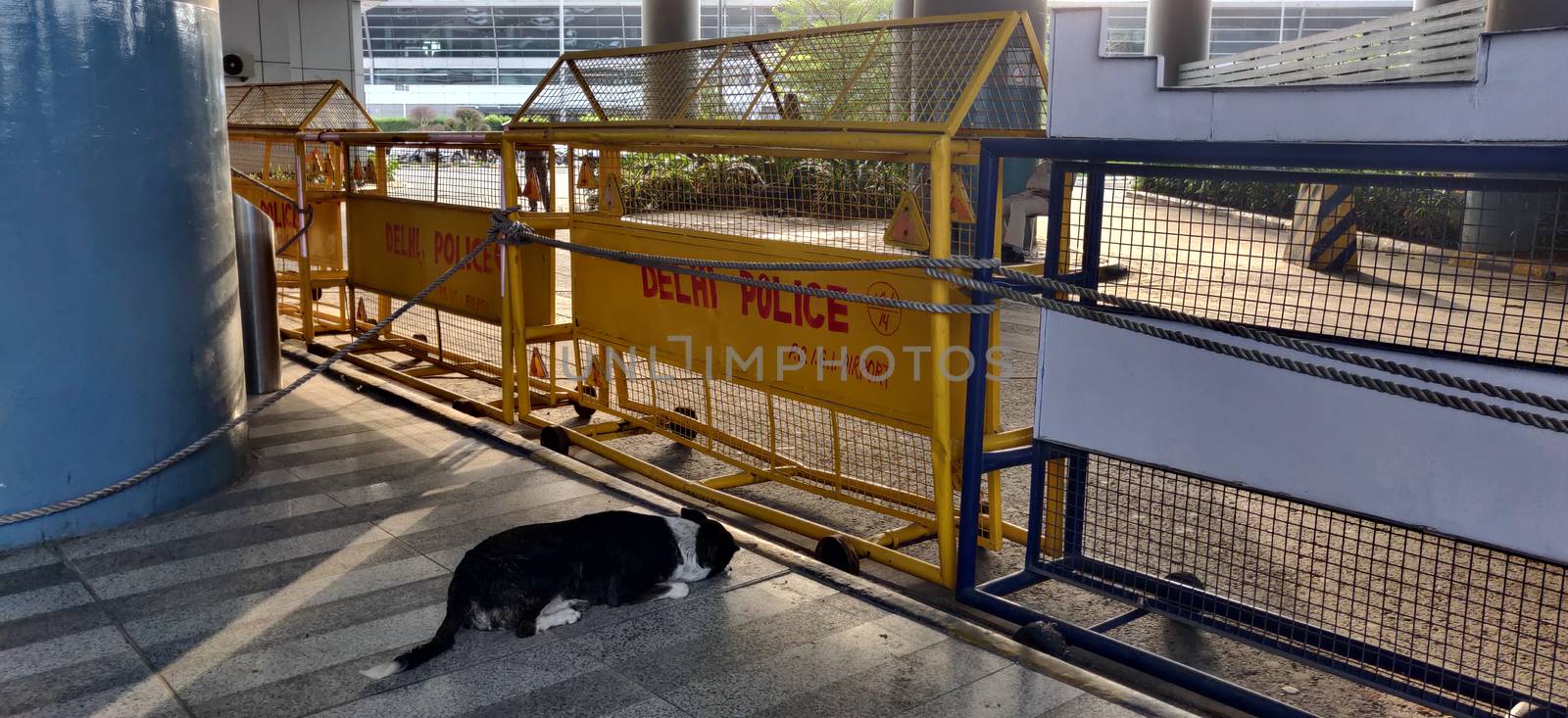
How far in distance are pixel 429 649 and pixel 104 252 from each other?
2.48 m

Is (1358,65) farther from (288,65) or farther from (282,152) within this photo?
(288,65)

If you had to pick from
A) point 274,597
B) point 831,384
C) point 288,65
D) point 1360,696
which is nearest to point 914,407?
point 831,384

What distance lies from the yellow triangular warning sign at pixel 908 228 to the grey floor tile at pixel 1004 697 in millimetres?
1680

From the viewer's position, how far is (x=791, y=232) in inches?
209

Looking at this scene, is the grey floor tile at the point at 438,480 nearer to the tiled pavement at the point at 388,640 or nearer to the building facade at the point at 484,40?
the tiled pavement at the point at 388,640

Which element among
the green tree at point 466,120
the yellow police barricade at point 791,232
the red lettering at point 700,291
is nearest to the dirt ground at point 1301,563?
the yellow police barricade at point 791,232

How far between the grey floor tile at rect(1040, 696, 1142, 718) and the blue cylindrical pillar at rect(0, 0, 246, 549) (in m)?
4.12

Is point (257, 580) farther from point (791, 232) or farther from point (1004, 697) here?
point (1004, 697)

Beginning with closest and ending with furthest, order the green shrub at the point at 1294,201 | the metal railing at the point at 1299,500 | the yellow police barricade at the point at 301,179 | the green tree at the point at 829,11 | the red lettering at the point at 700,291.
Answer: the metal railing at the point at 1299,500, the green shrub at the point at 1294,201, the red lettering at the point at 700,291, the yellow police barricade at the point at 301,179, the green tree at the point at 829,11

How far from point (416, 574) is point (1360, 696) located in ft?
11.7

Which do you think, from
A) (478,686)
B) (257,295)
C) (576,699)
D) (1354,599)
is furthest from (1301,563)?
(257,295)

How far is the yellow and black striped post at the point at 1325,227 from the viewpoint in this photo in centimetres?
405

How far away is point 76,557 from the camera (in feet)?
15.3

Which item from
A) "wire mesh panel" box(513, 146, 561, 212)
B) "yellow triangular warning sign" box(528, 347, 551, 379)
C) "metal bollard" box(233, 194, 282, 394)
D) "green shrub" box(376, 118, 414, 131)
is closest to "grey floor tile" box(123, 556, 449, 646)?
"yellow triangular warning sign" box(528, 347, 551, 379)
